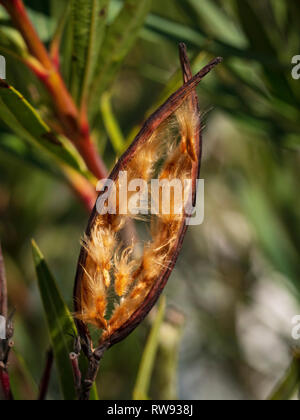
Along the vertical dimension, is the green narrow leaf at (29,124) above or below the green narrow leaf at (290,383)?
above

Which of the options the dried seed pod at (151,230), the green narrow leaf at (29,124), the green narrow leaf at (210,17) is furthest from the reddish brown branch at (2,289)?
the green narrow leaf at (210,17)

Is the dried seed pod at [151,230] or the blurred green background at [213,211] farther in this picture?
the blurred green background at [213,211]

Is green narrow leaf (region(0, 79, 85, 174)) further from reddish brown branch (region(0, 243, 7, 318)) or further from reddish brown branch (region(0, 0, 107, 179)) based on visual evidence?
reddish brown branch (region(0, 243, 7, 318))

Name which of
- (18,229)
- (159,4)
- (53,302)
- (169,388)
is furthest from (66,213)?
(53,302)

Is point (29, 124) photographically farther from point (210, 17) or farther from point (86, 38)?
point (210, 17)

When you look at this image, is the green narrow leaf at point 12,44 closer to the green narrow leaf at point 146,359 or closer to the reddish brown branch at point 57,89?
the reddish brown branch at point 57,89

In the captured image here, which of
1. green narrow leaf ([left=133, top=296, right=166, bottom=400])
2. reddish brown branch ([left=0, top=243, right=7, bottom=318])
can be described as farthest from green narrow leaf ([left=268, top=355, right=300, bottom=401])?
reddish brown branch ([left=0, top=243, right=7, bottom=318])
